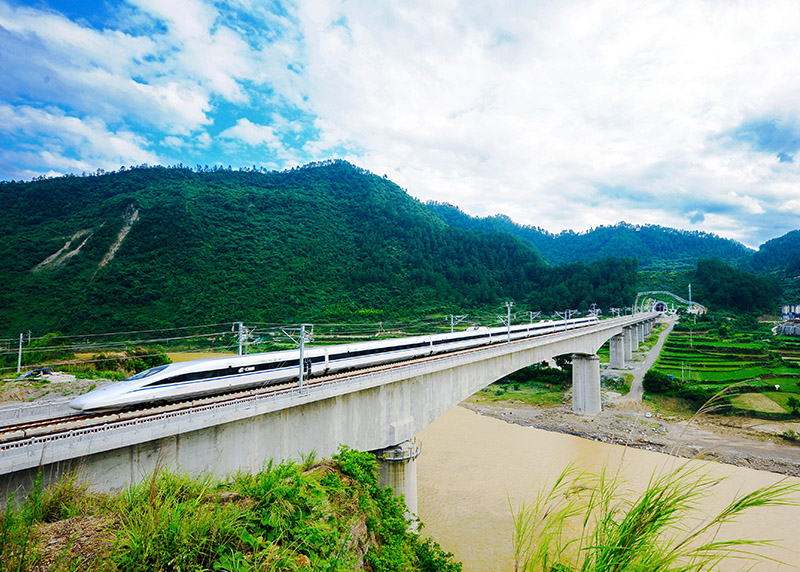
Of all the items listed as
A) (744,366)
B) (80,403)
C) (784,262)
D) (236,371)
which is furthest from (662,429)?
(784,262)

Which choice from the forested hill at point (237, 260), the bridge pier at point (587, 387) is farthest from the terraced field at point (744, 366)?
the forested hill at point (237, 260)

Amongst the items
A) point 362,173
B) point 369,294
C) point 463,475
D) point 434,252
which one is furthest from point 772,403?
point 362,173

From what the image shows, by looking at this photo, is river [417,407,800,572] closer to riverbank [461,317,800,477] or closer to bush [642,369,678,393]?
riverbank [461,317,800,477]

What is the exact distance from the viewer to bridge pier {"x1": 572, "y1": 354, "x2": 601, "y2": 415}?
3606cm

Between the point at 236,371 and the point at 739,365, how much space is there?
5442cm

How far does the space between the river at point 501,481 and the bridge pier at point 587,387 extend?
7.26m

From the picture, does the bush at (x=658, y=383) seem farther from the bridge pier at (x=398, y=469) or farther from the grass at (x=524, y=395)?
the bridge pier at (x=398, y=469)

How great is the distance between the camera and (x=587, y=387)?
36.4 m

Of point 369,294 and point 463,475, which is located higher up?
point 369,294

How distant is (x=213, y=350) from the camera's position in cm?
6000

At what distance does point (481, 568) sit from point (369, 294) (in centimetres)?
6965

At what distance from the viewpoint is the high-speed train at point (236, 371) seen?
11.5m

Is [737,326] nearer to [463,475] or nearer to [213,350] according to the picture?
[463,475]

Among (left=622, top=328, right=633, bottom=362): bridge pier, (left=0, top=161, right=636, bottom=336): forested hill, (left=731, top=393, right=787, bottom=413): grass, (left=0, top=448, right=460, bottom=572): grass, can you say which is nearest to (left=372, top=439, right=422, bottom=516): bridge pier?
(left=0, top=448, right=460, bottom=572): grass
